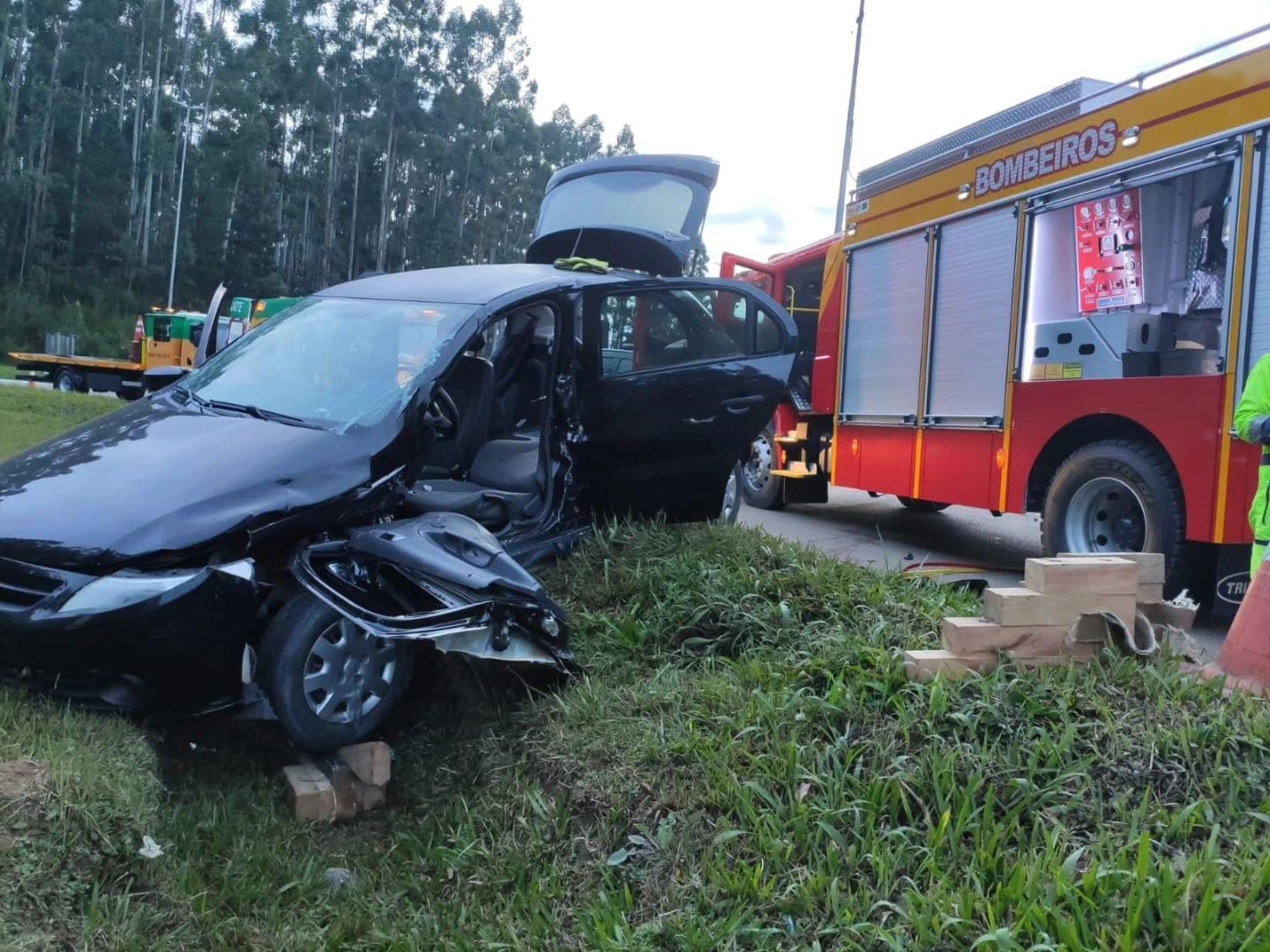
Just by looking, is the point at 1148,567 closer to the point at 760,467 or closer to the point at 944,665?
the point at 944,665

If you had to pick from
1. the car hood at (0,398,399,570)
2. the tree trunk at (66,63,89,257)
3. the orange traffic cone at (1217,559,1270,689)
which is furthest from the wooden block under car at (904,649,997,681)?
the tree trunk at (66,63,89,257)

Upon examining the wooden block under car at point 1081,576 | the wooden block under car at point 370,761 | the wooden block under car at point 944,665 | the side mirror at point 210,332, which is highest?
the side mirror at point 210,332

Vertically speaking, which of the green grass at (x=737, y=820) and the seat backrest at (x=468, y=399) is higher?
the seat backrest at (x=468, y=399)

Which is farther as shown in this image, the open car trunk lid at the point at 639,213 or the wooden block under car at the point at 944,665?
the open car trunk lid at the point at 639,213

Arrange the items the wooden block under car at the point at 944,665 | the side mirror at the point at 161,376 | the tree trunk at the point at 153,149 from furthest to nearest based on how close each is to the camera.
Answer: the tree trunk at the point at 153,149
the side mirror at the point at 161,376
the wooden block under car at the point at 944,665

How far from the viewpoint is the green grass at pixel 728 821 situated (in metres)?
2.21

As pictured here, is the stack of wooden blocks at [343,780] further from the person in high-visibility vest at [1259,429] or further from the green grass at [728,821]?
the person in high-visibility vest at [1259,429]

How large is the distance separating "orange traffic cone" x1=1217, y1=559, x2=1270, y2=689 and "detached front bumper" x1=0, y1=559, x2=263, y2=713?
3000mm

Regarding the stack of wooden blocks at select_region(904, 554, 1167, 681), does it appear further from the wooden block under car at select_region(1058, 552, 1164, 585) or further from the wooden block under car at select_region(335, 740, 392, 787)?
the wooden block under car at select_region(335, 740, 392, 787)

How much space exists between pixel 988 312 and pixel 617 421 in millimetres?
3555

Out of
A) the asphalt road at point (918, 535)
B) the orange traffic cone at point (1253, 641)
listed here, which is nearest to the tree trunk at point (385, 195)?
the asphalt road at point (918, 535)

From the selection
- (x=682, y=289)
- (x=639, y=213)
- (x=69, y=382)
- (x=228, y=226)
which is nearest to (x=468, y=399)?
(x=682, y=289)

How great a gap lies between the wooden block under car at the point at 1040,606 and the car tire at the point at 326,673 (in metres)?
2.00

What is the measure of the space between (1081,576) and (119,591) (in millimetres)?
2840
